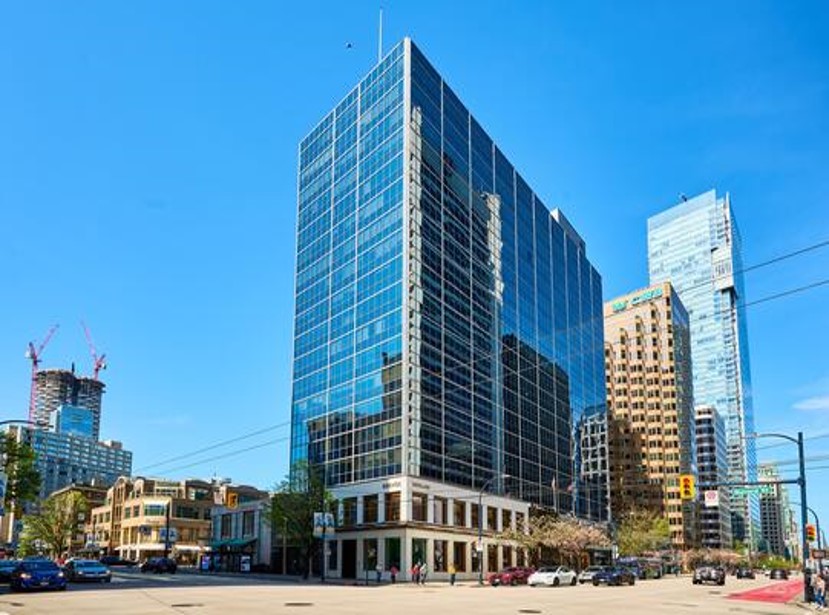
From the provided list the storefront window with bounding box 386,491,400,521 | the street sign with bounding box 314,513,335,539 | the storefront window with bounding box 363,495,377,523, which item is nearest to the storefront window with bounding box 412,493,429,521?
the storefront window with bounding box 386,491,400,521

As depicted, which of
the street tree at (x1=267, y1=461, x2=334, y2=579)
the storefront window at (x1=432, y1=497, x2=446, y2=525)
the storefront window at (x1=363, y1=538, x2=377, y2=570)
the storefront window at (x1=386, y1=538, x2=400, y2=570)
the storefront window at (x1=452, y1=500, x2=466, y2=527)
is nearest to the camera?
the storefront window at (x1=386, y1=538, x2=400, y2=570)

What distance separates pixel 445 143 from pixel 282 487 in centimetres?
4376

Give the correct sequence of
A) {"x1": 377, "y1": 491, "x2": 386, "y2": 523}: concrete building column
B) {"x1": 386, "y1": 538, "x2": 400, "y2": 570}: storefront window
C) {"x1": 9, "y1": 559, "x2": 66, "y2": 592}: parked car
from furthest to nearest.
→ {"x1": 377, "y1": 491, "x2": 386, "y2": 523}: concrete building column, {"x1": 386, "y1": 538, "x2": 400, "y2": 570}: storefront window, {"x1": 9, "y1": 559, "x2": 66, "y2": 592}: parked car

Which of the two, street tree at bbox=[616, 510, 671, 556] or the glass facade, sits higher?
the glass facade

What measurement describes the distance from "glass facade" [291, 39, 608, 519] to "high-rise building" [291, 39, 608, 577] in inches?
9.5

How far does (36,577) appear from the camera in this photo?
39.7 m

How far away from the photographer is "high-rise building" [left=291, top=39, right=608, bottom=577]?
82.9 m

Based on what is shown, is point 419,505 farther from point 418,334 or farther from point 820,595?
point 820,595

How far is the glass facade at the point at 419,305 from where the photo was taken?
85250 mm

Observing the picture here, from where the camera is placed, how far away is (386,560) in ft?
258

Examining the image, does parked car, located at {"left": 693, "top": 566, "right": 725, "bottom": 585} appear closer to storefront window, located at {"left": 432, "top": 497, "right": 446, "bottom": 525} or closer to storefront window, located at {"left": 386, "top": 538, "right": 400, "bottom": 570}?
storefront window, located at {"left": 432, "top": 497, "right": 446, "bottom": 525}

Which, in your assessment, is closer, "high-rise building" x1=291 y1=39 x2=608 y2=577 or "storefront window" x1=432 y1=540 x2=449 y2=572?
"storefront window" x1=432 y1=540 x2=449 y2=572

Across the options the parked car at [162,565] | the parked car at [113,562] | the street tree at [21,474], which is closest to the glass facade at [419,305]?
the parked car at [162,565]

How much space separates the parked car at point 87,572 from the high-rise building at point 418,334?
1226 inches
